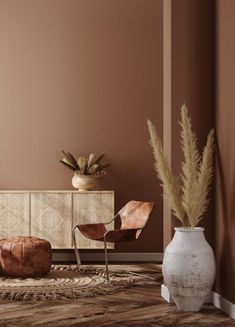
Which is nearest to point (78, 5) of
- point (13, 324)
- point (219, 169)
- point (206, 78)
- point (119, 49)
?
point (119, 49)

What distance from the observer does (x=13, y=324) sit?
13.0ft

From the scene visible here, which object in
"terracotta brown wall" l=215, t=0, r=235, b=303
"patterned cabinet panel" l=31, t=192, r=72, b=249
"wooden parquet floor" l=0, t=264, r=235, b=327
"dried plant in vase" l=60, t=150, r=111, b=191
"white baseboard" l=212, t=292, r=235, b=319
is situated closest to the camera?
"wooden parquet floor" l=0, t=264, r=235, b=327

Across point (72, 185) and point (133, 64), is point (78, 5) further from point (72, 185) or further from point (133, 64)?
point (72, 185)

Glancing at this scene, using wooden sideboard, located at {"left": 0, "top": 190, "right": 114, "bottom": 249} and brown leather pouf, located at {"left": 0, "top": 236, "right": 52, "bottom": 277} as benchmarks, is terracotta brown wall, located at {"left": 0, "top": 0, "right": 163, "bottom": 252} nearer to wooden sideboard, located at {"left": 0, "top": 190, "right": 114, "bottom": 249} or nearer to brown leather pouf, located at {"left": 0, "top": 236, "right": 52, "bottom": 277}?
wooden sideboard, located at {"left": 0, "top": 190, "right": 114, "bottom": 249}

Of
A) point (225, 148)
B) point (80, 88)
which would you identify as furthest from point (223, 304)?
point (80, 88)

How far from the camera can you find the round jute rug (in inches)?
194

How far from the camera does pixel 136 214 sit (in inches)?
252

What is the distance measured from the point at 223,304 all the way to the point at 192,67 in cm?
181

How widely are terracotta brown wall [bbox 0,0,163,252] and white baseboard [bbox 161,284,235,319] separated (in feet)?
8.77

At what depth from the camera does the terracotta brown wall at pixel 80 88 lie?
7508 mm

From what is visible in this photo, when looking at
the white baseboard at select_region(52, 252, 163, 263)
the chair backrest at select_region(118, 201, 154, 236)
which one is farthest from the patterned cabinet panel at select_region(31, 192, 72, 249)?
the chair backrest at select_region(118, 201, 154, 236)

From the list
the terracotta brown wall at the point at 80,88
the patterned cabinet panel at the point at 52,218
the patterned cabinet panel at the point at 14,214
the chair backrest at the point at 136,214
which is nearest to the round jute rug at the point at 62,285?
the chair backrest at the point at 136,214

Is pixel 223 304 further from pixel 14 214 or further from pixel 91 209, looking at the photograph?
pixel 14 214

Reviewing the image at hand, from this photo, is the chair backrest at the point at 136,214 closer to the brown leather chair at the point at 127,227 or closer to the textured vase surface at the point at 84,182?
the brown leather chair at the point at 127,227
